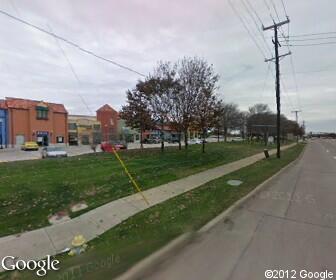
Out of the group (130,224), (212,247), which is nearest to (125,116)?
(130,224)

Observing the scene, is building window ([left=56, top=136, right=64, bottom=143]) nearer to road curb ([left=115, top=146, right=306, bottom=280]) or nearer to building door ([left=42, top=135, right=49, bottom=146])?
building door ([left=42, top=135, right=49, bottom=146])

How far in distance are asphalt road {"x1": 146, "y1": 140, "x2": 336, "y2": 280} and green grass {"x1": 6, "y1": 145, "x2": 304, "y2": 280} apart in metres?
0.48

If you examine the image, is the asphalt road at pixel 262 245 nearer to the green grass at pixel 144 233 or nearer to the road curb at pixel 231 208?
the road curb at pixel 231 208

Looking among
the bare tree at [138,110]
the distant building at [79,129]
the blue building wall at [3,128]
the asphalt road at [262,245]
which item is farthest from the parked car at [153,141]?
the asphalt road at [262,245]

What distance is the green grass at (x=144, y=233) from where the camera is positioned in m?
4.18

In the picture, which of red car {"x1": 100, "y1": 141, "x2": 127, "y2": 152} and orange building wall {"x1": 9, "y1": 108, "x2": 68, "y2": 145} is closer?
red car {"x1": 100, "y1": 141, "x2": 127, "y2": 152}

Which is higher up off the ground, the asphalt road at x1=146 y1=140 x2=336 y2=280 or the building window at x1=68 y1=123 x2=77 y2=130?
the building window at x1=68 y1=123 x2=77 y2=130

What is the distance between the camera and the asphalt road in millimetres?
4023

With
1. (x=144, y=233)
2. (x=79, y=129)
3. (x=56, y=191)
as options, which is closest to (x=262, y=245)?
(x=144, y=233)

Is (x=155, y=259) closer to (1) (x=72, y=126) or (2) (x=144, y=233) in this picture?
(2) (x=144, y=233)

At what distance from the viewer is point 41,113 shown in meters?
60.7

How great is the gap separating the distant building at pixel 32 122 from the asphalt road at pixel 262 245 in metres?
57.5

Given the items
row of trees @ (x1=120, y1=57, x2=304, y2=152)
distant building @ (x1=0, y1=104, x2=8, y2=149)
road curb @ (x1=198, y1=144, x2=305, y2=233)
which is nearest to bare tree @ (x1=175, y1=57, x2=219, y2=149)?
row of trees @ (x1=120, y1=57, x2=304, y2=152)

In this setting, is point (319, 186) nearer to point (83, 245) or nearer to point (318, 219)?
point (318, 219)
